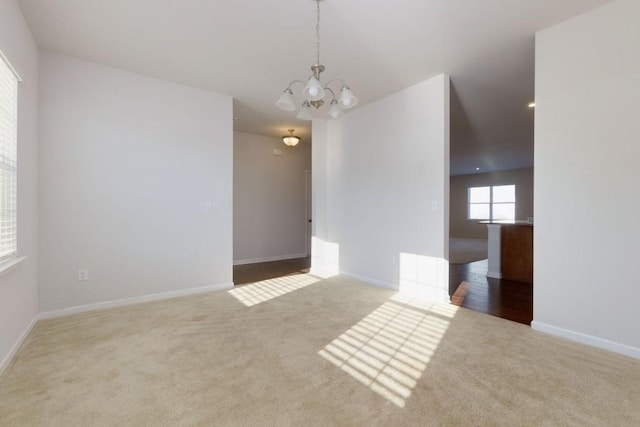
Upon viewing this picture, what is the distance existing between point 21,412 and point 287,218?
5.41 meters

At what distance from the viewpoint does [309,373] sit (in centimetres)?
205

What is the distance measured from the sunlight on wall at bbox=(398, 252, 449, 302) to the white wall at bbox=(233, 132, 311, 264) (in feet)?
11.0

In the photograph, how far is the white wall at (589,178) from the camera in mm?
2326

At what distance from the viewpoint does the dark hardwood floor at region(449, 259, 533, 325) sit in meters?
3.30

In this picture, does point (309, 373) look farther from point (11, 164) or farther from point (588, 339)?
point (11, 164)

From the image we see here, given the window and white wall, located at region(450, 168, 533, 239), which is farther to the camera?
the window

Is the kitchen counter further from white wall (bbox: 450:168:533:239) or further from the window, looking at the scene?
the window

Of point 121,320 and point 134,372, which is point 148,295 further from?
point 134,372

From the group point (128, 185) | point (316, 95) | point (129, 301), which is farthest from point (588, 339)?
point (128, 185)

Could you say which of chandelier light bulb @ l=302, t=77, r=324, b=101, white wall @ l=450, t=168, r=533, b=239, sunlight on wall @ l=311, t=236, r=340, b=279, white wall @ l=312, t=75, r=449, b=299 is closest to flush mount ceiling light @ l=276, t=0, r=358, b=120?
chandelier light bulb @ l=302, t=77, r=324, b=101

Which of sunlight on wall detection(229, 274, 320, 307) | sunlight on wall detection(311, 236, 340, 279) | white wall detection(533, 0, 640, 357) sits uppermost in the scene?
white wall detection(533, 0, 640, 357)

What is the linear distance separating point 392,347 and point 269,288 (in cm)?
222

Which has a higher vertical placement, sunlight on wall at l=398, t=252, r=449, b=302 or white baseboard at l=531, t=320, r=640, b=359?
sunlight on wall at l=398, t=252, r=449, b=302

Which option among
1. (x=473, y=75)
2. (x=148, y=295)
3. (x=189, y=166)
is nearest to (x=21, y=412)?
(x=148, y=295)
